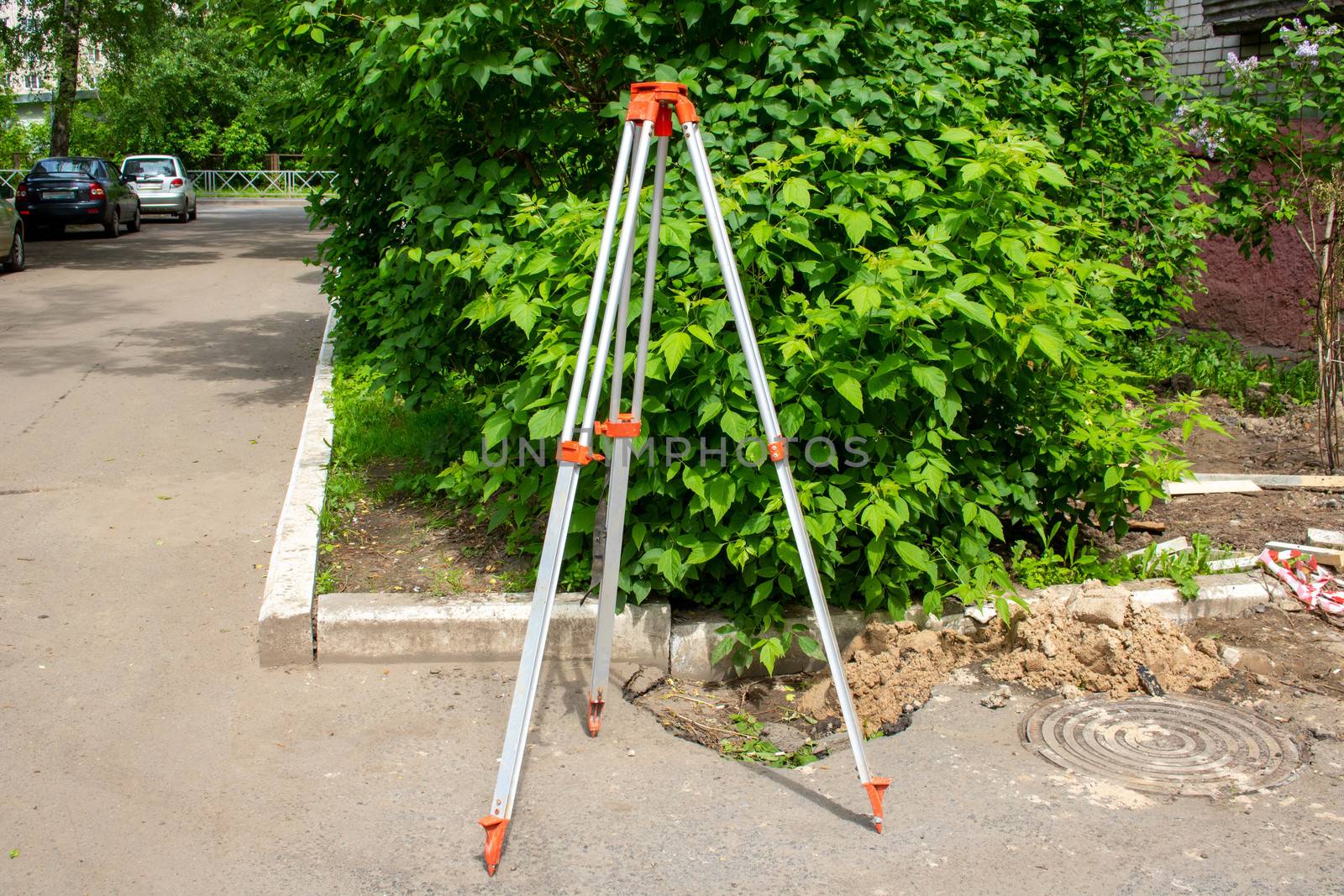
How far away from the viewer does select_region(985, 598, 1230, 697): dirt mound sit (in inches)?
176

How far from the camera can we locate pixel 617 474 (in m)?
3.99

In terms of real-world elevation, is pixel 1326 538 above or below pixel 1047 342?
below

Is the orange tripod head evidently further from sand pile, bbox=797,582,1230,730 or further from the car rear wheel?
the car rear wheel

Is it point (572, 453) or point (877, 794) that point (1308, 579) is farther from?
point (572, 453)

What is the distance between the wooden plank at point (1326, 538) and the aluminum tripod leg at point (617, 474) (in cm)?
338

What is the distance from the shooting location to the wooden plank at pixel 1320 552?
17.5 feet

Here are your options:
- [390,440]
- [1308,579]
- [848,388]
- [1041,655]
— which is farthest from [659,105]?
[390,440]

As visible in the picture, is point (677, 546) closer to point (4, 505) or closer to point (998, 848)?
point (998, 848)

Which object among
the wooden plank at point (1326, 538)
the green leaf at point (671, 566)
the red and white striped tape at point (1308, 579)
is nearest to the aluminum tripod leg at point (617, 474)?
the green leaf at point (671, 566)

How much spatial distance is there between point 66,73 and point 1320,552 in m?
28.2

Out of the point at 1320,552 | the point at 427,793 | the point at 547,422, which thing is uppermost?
the point at 547,422

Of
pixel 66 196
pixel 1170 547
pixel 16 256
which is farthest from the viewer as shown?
pixel 66 196

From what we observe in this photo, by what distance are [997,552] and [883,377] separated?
1460 millimetres

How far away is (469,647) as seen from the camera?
15.4 ft
